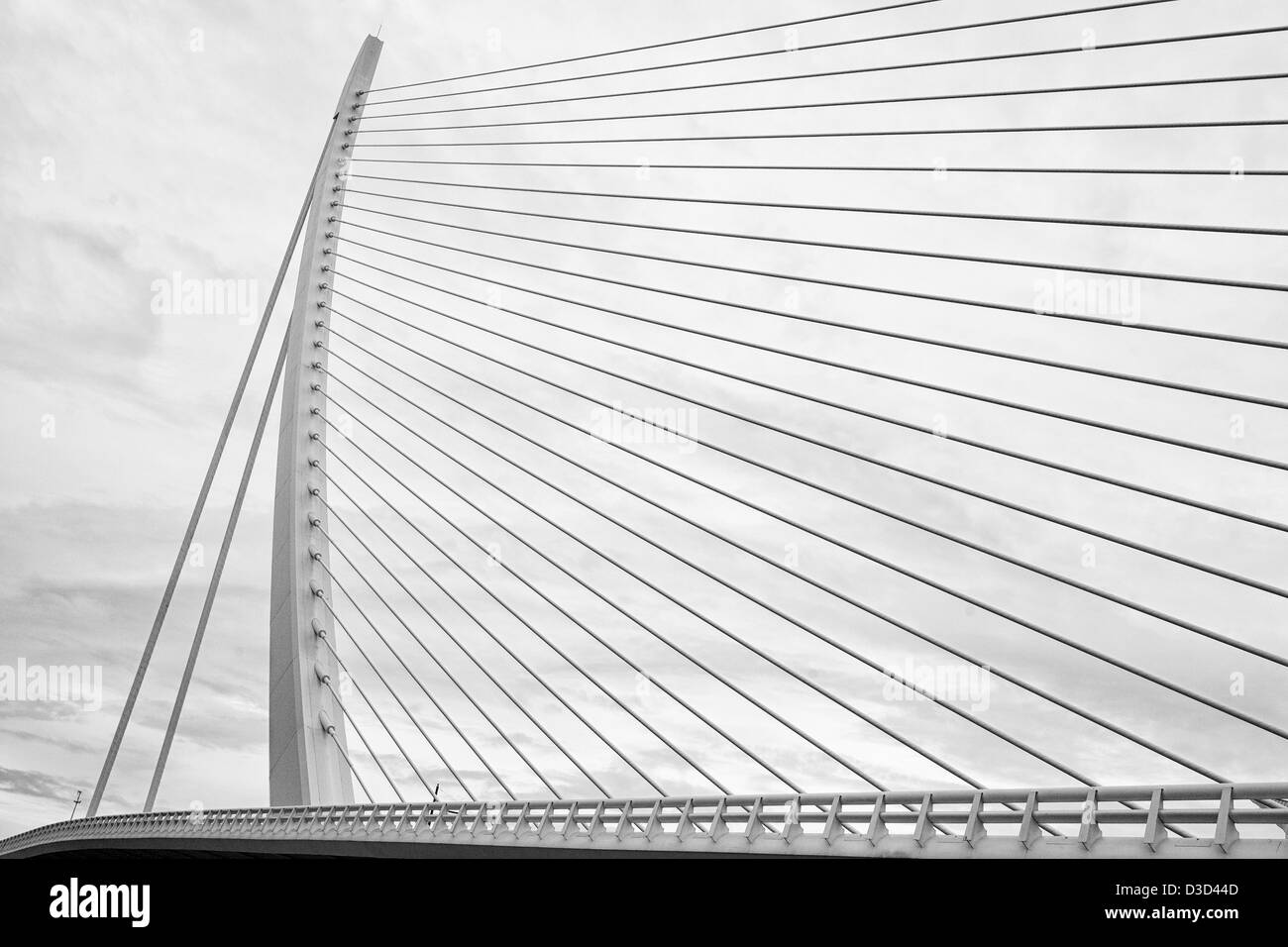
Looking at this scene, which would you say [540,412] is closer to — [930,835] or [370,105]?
[930,835]

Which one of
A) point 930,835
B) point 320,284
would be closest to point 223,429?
point 320,284

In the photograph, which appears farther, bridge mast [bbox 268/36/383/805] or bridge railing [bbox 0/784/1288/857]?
bridge mast [bbox 268/36/383/805]

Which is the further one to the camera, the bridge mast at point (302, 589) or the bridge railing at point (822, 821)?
the bridge mast at point (302, 589)

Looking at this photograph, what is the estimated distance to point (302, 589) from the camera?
19.6 metres

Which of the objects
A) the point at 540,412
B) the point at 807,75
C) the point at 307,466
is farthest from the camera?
the point at 307,466

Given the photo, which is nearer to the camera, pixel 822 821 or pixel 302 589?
pixel 822 821

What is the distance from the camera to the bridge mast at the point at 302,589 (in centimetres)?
1852

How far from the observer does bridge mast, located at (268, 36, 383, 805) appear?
1852 cm

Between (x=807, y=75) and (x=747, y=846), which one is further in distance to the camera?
(x=807, y=75)

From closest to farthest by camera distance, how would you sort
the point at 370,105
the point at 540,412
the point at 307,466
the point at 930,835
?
the point at 930,835 < the point at 540,412 < the point at 307,466 < the point at 370,105

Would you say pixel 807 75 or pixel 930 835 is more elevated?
pixel 807 75
